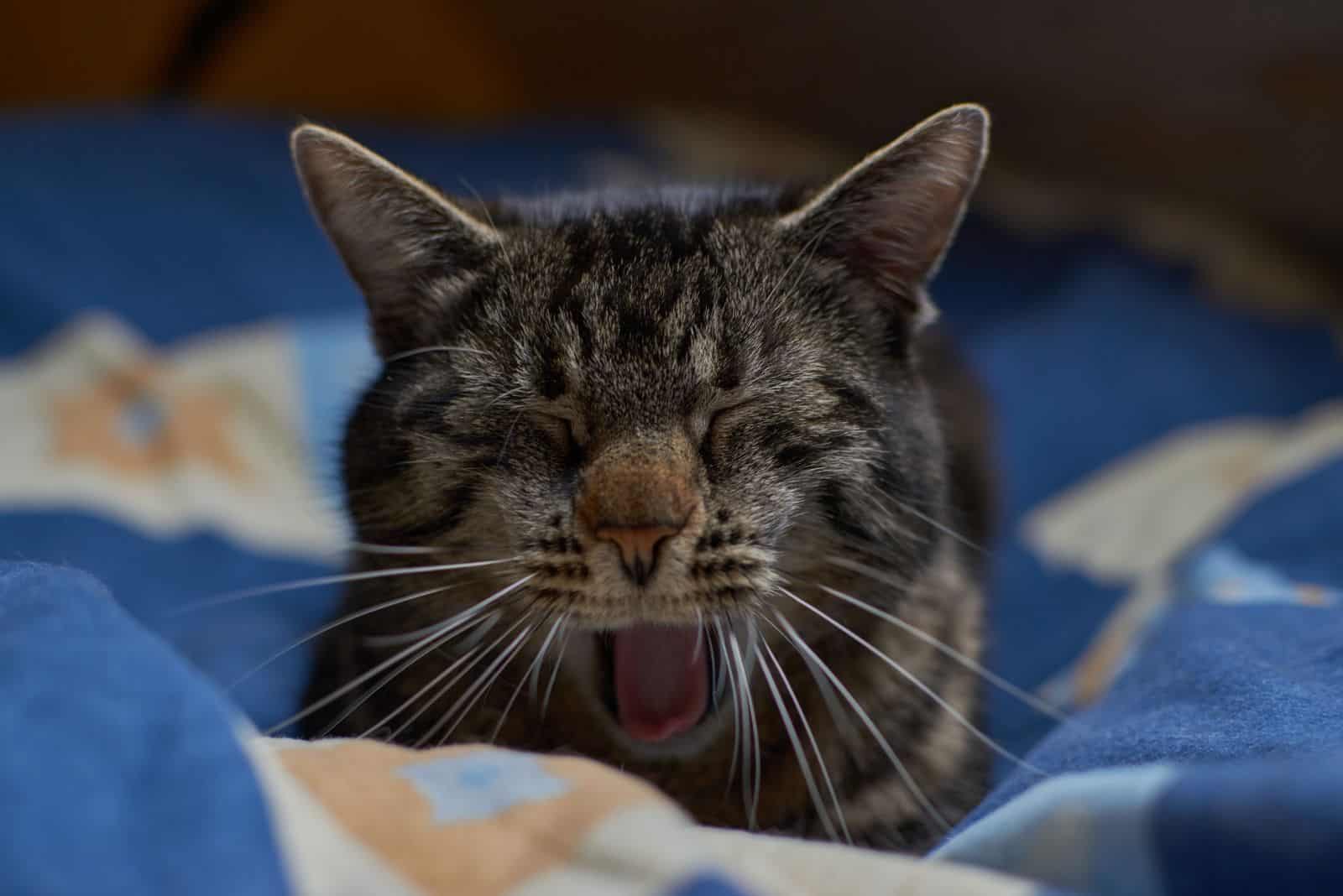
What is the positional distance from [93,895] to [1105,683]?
112 cm

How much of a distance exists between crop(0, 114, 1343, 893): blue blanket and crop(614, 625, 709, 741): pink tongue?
0.26 meters

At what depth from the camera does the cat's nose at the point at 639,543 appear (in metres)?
1.02

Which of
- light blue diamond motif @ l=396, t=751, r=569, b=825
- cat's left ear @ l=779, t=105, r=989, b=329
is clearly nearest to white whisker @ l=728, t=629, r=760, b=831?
light blue diamond motif @ l=396, t=751, r=569, b=825

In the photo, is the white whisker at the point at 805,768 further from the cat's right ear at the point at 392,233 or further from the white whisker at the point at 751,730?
the cat's right ear at the point at 392,233

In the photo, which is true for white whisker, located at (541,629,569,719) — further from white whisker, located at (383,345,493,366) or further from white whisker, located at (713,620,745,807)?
white whisker, located at (383,345,493,366)

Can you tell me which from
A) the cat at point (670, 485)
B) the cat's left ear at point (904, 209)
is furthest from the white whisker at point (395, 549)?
the cat's left ear at point (904, 209)

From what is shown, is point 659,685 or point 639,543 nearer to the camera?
point 639,543

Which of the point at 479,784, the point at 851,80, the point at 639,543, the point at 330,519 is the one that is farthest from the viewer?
the point at 851,80

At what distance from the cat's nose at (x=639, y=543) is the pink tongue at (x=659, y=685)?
13 centimetres

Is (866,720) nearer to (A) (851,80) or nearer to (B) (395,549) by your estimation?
(B) (395,549)

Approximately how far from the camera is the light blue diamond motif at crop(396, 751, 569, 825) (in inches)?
31.4

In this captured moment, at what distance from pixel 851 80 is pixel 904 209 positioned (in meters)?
1.73

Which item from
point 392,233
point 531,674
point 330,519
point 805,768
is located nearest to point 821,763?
point 805,768

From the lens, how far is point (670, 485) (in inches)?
40.6
